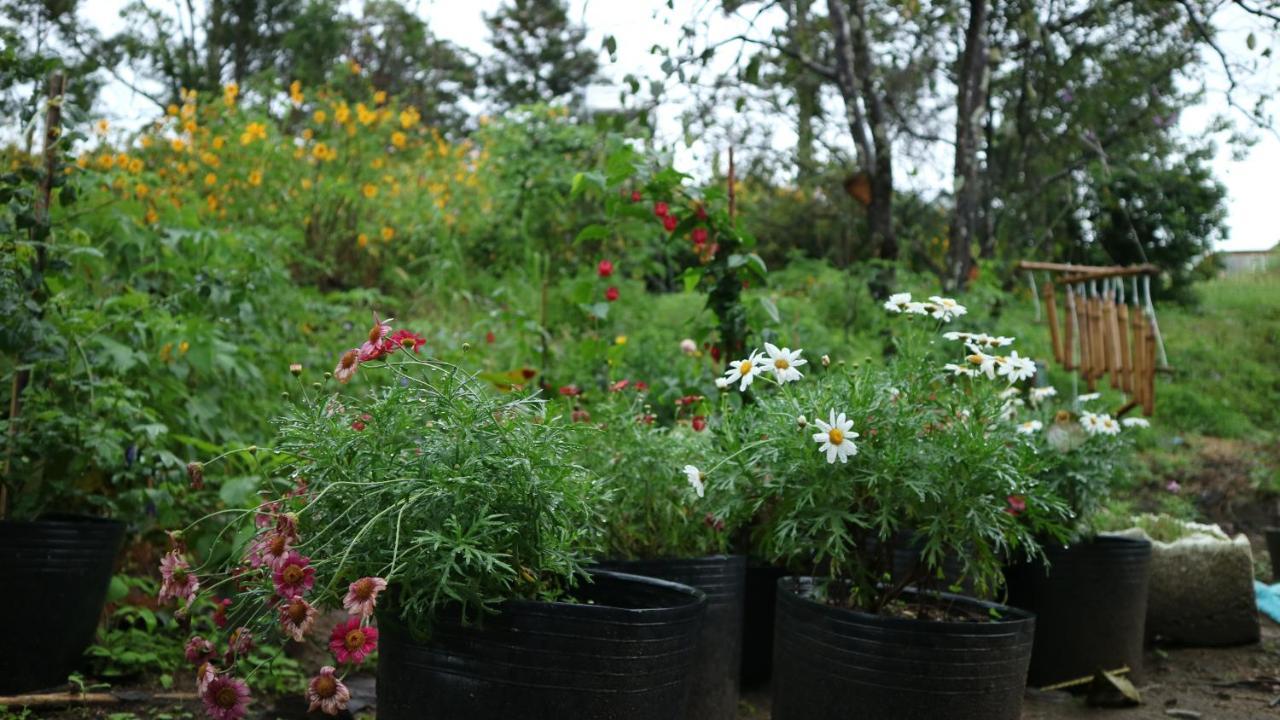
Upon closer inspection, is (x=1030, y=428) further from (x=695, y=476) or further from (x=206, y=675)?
Answer: (x=206, y=675)

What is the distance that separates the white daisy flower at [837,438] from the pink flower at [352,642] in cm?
86

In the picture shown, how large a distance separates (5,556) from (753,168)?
7905 mm

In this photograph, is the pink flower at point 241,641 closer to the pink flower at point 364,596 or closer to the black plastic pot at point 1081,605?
the pink flower at point 364,596

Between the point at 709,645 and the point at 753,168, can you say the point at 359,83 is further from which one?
the point at 709,645

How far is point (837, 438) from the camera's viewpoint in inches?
75.0

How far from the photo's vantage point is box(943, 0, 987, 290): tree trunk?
478 centimetres

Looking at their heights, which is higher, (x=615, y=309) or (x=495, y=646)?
(x=615, y=309)

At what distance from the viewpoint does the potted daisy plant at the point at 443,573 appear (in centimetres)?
148

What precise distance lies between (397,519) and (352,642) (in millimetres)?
177

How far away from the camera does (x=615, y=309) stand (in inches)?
215

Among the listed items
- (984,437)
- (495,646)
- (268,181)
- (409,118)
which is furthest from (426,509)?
(409,118)

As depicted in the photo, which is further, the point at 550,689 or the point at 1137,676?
the point at 1137,676

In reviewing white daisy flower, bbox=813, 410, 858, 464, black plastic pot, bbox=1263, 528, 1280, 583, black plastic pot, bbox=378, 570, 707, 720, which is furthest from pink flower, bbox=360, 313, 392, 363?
black plastic pot, bbox=1263, 528, 1280, 583

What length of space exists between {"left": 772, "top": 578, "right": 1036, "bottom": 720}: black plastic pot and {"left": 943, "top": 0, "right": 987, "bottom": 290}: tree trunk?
117 inches
